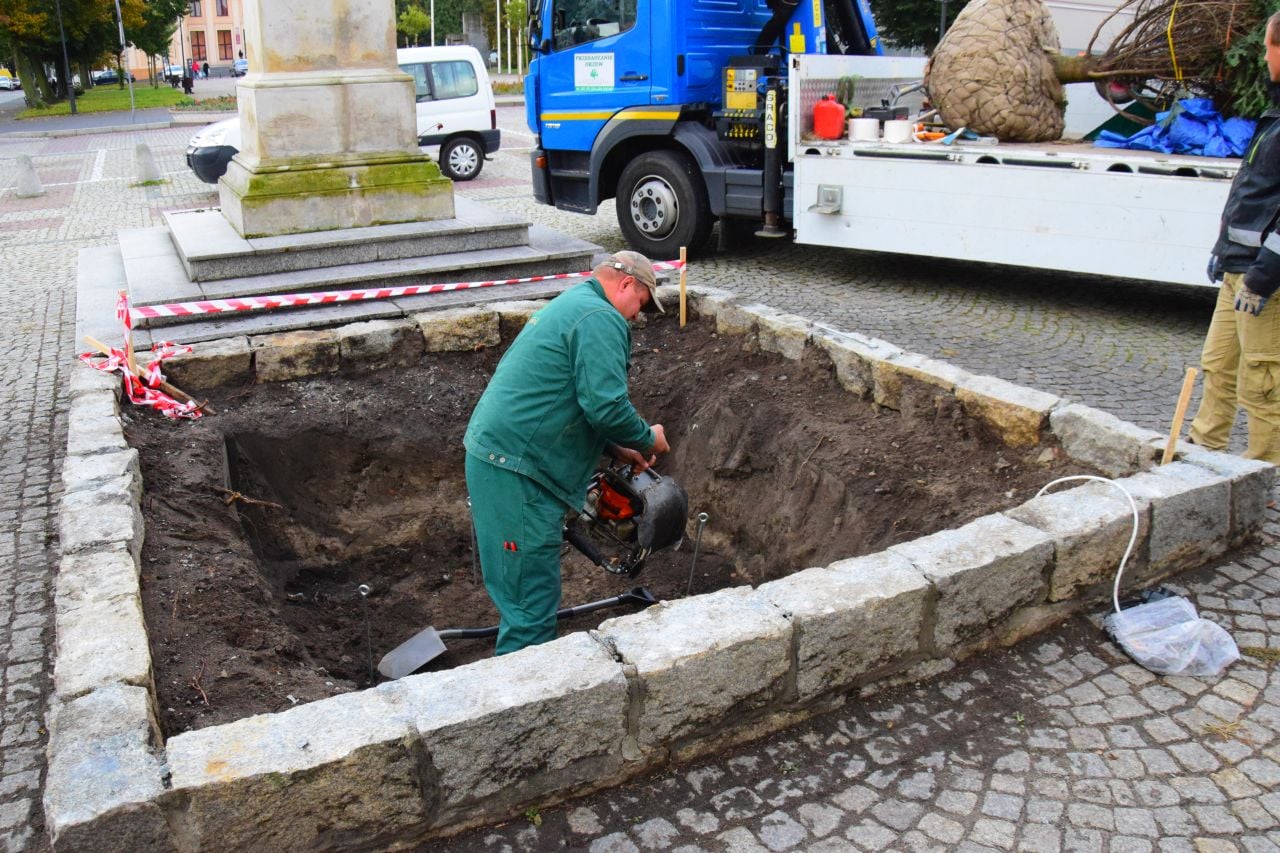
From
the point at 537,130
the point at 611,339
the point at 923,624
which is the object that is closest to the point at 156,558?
the point at 611,339

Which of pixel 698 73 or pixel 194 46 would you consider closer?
pixel 698 73

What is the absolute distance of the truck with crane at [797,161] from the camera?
25.3ft

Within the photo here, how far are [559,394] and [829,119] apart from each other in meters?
6.35

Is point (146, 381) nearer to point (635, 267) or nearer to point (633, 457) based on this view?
point (633, 457)

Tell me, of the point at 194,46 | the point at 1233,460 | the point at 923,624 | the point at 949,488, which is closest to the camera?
the point at 923,624

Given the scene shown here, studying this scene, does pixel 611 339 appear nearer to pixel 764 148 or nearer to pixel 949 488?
pixel 949 488

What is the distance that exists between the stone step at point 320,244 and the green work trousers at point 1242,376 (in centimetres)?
588

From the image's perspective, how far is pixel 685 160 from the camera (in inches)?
407

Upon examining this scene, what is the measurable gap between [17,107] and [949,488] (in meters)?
43.8

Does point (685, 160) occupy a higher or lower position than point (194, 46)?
lower

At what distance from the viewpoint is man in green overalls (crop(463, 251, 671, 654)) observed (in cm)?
385

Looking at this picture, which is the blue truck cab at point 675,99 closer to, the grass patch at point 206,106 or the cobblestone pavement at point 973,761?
the cobblestone pavement at point 973,761

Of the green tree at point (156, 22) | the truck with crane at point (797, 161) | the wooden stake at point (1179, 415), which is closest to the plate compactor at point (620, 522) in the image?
the wooden stake at point (1179, 415)

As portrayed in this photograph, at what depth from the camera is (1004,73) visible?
868 cm
